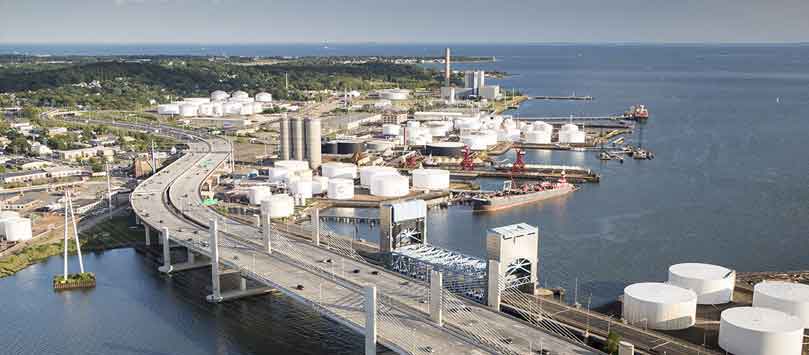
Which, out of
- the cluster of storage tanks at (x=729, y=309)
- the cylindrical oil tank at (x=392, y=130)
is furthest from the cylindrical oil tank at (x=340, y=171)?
the cluster of storage tanks at (x=729, y=309)

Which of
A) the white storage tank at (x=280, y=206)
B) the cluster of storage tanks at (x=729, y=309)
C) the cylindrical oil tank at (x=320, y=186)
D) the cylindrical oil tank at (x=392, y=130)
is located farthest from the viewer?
the cylindrical oil tank at (x=392, y=130)

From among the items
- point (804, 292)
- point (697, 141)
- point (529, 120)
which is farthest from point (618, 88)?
point (804, 292)

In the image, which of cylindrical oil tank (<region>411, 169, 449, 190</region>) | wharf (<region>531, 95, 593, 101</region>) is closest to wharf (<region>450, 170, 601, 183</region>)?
cylindrical oil tank (<region>411, 169, 449, 190</region>)

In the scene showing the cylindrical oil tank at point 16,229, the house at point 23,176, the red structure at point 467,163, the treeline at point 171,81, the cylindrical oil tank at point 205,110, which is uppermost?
the treeline at point 171,81

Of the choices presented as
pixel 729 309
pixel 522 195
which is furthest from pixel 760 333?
pixel 522 195

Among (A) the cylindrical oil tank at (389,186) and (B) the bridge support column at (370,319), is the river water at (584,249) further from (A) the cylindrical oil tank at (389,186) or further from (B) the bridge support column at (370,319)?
(B) the bridge support column at (370,319)

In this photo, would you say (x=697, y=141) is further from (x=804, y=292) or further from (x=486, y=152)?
(x=804, y=292)

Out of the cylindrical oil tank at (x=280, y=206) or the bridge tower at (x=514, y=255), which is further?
the cylindrical oil tank at (x=280, y=206)
